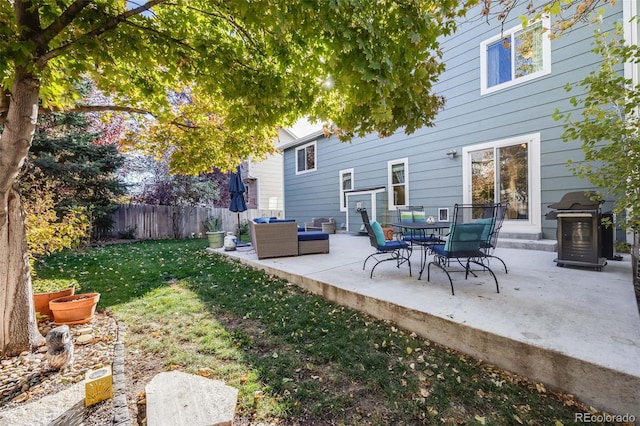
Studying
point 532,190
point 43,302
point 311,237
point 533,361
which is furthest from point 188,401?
point 532,190

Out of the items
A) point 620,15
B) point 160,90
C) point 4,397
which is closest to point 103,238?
point 160,90

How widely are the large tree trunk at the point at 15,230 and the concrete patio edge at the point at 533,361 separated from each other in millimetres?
3434

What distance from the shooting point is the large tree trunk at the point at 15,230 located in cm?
219

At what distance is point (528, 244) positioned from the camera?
5.80m

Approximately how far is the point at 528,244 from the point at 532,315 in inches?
164

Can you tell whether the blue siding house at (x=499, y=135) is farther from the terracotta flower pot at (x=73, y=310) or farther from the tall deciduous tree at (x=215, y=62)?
the terracotta flower pot at (x=73, y=310)

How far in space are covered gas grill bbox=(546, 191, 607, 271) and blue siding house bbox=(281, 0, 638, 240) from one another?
1.73 metres

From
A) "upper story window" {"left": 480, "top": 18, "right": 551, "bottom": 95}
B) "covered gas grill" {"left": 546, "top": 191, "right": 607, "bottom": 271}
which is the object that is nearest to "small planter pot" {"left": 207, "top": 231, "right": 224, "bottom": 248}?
"covered gas grill" {"left": 546, "top": 191, "right": 607, "bottom": 271}

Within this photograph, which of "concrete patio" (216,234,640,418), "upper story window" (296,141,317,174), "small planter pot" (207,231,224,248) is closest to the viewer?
"concrete patio" (216,234,640,418)

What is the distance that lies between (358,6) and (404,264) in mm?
4225

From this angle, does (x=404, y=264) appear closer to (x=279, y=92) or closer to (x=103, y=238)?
(x=279, y=92)

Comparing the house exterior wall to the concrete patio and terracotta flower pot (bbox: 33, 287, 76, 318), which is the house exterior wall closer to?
the concrete patio

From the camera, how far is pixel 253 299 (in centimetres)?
389

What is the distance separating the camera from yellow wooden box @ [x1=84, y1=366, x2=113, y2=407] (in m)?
1.79
